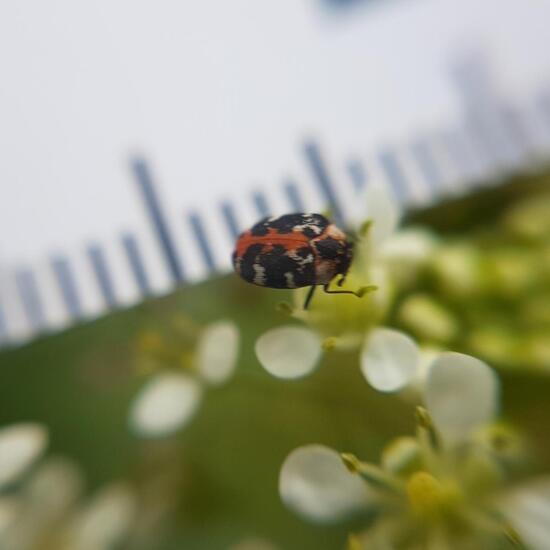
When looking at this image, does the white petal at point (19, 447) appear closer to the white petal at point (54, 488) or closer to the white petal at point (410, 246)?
the white petal at point (54, 488)

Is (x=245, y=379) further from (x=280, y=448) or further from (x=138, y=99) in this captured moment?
(x=138, y=99)

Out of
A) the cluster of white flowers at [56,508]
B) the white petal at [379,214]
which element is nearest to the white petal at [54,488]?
the cluster of white flowers at [56,508]

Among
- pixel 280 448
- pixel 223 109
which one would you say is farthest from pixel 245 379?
pixel 223 109

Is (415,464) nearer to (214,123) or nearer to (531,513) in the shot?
(531,513)

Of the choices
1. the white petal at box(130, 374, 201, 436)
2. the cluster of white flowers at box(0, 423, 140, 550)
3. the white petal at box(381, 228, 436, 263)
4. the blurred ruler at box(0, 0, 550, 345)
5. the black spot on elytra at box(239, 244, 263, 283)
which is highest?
the blurred ruler at box(0, 0, 550, 345)

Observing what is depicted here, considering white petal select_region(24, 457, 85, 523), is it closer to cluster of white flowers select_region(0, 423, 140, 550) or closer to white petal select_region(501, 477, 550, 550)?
cluster of white flowers select_region(0, 423, 140, 550)

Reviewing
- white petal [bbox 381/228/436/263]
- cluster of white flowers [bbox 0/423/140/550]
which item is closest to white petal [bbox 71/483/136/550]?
cluster of white flowers [bbox 0/423/140/550]
